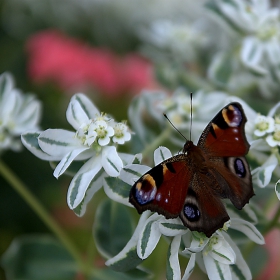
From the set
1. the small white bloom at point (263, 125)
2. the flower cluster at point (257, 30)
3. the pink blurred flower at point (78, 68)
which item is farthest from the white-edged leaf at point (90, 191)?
the pink blurred flower at point (78, 68)

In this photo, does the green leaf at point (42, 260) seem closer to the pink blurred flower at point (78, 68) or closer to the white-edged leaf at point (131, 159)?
the white-edged leaf at point (131, 159)

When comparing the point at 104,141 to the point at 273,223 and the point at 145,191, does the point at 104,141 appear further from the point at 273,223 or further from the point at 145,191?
the point at 273,223

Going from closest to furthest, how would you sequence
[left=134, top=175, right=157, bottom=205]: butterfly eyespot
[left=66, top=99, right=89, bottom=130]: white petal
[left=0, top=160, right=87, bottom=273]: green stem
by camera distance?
[left=134, top=175, right=157, bottom=205]: butterfly eyespot, [left=66, top=99, right=89, bottom=130]: white petal, [left=0, top=160, right=87, bottom=273]: green stem

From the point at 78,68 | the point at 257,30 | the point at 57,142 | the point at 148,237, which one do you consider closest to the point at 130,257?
the point at 148,237

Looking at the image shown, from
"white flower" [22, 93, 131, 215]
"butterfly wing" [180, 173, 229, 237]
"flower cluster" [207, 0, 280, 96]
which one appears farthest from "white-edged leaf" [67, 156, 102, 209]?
"flower cluster" [207, 0, 280, 96]

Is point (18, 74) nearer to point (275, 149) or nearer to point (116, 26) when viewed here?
point (116, 26)

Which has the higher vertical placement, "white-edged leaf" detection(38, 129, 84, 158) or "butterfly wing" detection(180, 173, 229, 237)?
"white-edged leaf" detection(38, 129, 84, 158)

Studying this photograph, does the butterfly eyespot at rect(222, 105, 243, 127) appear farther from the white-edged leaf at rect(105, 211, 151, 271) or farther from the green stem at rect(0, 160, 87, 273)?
the green stem at rect(0, 160, 87, 273)
